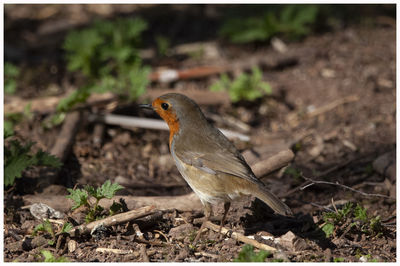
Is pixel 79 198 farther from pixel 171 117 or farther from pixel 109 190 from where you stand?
pixel 171 117

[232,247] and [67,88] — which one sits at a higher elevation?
[67,88]

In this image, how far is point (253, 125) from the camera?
6352mm

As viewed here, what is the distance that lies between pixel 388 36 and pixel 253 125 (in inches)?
104

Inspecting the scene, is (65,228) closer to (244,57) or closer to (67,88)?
(67,88)

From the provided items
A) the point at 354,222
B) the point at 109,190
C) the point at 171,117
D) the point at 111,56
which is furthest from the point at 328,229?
the point at 111,56

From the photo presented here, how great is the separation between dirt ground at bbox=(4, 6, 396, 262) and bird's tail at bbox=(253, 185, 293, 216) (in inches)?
11.2

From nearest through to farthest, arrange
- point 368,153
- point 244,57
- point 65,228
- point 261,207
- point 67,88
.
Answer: point 65,228 < point 261,207 < point 368,153 < point 67,88 < point 244,57

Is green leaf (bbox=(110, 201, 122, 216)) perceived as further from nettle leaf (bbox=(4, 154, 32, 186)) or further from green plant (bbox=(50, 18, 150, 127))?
green plant (bbox=(50, 18, 150, 127))

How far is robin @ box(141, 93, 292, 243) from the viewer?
3.90m

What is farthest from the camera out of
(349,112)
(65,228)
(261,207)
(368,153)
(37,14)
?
(37,14)

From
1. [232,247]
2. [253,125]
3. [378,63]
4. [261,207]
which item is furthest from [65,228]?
[378,63]

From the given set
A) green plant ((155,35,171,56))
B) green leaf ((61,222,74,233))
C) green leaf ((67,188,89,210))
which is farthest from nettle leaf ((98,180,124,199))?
green plant ((155,35,171,56))

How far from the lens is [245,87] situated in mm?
6430

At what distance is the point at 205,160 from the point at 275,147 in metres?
1.49
